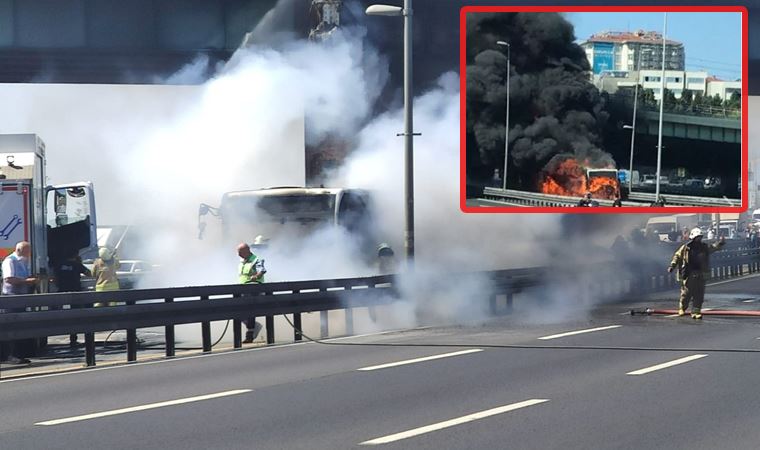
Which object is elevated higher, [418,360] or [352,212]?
[352,212]

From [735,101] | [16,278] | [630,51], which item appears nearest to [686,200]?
[735,101]

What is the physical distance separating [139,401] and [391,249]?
13288mm

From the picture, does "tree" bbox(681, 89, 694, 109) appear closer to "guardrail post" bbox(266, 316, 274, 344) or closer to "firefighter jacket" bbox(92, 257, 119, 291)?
"guardrail post" bbox(266, 316, 274, 344)

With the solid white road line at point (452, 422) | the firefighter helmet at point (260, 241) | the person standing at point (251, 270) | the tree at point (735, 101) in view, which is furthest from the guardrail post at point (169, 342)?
the tree at point (735, 101)

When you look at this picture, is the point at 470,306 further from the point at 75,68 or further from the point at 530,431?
the point at 75,68

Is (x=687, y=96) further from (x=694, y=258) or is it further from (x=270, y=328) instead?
(x=270, y=328)

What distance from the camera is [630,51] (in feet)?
69.3

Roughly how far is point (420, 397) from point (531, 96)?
11834mm

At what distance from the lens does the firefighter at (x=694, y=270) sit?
1958 centimetres

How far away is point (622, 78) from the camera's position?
2127 cm

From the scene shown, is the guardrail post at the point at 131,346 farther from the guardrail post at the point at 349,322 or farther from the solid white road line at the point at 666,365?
the solid white road line at the point at 666,365

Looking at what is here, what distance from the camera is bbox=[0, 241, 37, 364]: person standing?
16.4m

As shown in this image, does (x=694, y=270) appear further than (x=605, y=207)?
No

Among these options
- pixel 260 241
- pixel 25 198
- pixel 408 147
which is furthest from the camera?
pixel 260 241
